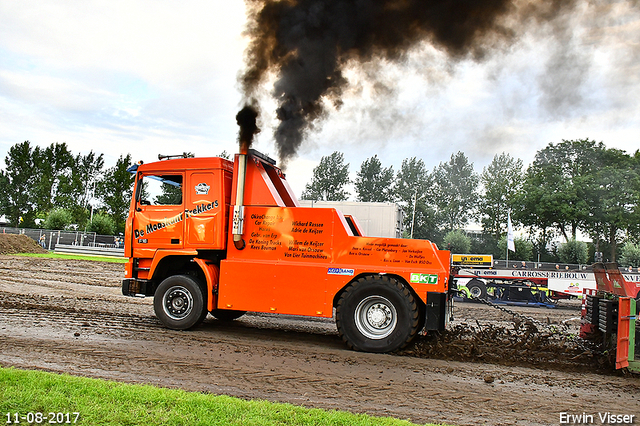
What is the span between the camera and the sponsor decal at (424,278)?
7.01 m

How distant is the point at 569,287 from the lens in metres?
15.2

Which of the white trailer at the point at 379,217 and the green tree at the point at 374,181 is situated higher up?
the green tree at the point at 374,181

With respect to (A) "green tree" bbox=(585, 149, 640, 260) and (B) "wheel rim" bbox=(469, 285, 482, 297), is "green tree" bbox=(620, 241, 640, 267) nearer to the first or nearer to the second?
(A) "green tree" bbox=(585, 149, 640, 260)

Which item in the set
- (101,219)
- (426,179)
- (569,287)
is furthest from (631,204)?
(101,219)

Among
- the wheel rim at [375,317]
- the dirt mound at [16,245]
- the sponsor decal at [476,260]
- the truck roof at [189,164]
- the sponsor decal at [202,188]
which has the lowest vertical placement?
the dirt mound at [16,245]

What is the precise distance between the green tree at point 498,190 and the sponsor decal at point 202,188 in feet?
172

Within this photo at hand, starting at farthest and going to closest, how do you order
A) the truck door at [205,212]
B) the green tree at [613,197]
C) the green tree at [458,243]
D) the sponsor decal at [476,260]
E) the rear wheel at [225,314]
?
the green tree at [613,197]
the green tree at [458,243]
the sponsor decal at [476,260]
the rear wheel at [225,314]
the truck door at [205,212]

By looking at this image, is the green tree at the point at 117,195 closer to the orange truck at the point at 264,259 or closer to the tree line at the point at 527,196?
the tree line at the point at 527,196

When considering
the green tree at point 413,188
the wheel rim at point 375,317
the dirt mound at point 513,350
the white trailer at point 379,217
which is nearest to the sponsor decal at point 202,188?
the wheel rim at point 375,317

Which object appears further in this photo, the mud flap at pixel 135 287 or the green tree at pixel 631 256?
the green tree at pixel 631 256

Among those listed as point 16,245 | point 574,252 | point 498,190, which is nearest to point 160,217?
point 16,245

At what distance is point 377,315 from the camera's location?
7207 mm

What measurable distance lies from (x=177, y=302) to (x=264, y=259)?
193 cm

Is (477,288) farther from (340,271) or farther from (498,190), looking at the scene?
(498,190)
